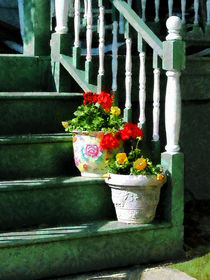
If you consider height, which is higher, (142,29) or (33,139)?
(142,29)

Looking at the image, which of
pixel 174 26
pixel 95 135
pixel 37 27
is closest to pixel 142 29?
pixel 174 26

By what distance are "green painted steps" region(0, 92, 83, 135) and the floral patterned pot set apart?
56 cm

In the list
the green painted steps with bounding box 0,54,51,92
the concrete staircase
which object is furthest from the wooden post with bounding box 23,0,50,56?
the concrete staircase

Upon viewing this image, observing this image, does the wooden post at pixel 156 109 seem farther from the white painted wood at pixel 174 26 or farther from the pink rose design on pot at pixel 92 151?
the pink rose design on pot at pixel 92 151

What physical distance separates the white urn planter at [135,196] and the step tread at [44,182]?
0.15m

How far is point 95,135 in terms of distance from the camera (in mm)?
3525

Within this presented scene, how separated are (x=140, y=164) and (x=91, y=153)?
0.35 meters

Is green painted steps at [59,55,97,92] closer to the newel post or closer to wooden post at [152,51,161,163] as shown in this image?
wooden post at [152,51,161,163]

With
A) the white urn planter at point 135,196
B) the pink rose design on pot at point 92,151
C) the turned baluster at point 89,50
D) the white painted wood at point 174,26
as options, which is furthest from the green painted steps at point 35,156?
the white painted wood at point 174,26

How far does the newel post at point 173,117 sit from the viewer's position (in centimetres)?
345

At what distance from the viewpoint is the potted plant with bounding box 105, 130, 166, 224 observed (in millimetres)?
3324

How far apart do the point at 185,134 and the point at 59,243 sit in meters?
2.08

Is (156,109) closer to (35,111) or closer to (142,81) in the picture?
(142,81)

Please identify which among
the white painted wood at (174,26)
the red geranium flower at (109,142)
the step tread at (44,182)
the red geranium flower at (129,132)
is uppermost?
the white painted wood at (174,26)
